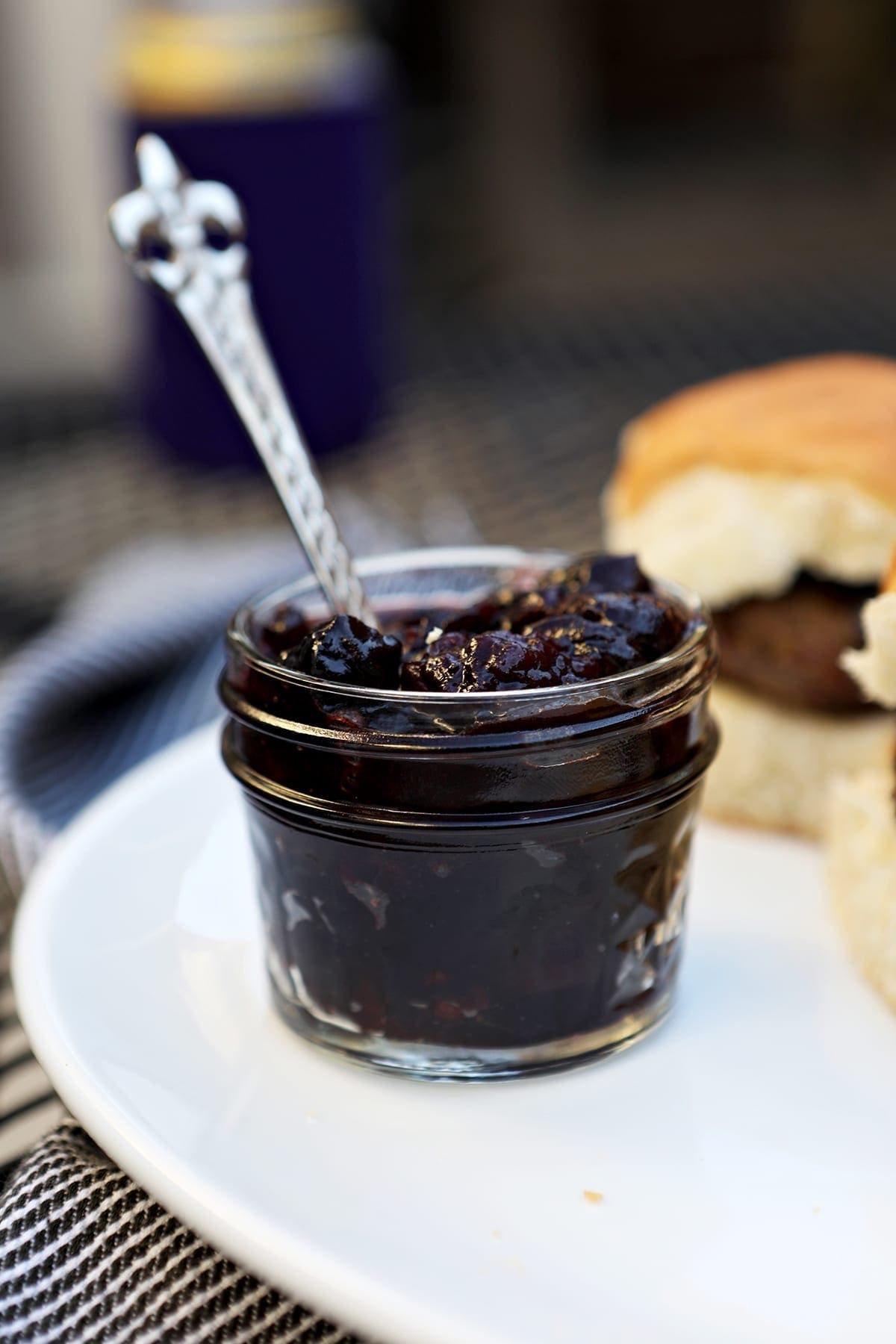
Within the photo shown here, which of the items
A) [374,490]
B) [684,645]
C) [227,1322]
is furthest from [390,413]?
[227,1322]

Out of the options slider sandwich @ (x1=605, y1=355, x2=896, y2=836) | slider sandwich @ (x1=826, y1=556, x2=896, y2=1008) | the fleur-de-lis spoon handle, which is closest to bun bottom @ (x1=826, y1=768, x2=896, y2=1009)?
slider sandwich @ (x1=826, y1=556, x2=896, y2=1008)

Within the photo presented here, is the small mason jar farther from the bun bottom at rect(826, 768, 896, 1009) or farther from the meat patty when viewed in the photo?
the meat patty

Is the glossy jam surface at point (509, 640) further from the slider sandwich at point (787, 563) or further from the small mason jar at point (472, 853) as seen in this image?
the slider sandwich at point (787, 563)

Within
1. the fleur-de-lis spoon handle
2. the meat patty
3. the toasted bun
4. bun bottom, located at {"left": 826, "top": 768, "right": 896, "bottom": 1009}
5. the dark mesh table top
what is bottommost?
the dark mesh table top

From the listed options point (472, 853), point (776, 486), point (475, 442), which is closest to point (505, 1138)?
point (472, 853)

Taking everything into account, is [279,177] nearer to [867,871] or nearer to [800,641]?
[800,641]
